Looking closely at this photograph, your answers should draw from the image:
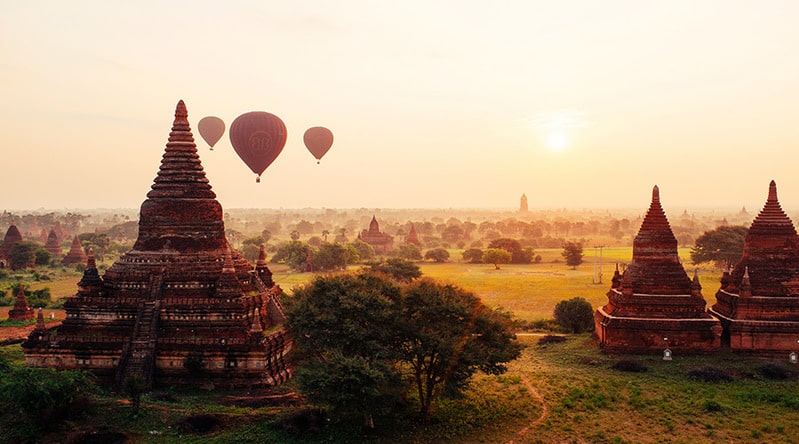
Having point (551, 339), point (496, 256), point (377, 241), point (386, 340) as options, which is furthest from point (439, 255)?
point (386, 340)

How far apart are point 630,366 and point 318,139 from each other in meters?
32.9

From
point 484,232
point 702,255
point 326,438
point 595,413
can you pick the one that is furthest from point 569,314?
point 484,232

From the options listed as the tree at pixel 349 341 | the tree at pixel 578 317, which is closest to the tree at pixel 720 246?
the tree at pixel 578 317

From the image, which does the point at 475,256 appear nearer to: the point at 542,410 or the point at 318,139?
the point at 318,139

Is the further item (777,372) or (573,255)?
(573,255)

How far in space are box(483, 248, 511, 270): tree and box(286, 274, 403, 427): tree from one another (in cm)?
6058

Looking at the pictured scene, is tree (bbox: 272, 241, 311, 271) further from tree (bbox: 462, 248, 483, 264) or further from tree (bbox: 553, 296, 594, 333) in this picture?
tree (bbox: 553, 296, 594, 333)

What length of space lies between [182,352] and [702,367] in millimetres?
21682

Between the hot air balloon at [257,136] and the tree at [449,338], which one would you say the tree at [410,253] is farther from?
the tree at [449,338]

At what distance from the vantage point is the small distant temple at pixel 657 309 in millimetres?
26578

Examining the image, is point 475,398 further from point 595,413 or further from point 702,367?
point 702,367

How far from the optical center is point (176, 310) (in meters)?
22.7

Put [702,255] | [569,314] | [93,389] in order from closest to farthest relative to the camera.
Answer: [93,389] < [569,314] < [702,255]

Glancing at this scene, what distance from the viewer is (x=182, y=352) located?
21.9m
